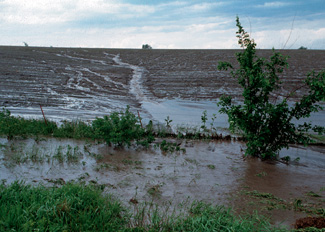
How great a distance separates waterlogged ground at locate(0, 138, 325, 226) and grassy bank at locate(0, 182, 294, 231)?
63cm

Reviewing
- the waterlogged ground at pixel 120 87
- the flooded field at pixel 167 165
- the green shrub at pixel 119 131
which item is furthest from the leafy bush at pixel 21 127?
the waterlogged ground at pixel 120 87

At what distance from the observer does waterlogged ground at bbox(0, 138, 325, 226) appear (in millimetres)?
5402

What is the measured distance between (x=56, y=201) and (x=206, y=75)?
19377 millimetres

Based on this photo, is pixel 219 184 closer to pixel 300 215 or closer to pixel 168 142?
pixel 300 215

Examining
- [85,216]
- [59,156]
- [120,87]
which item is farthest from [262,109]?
[120,87]

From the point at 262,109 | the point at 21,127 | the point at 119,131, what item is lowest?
the point at 21,127

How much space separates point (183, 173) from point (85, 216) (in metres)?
3.08

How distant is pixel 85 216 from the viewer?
4.01 metres

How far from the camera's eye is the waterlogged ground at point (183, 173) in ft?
17.7

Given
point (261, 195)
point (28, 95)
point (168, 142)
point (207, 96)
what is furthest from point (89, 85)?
point (261, 195)

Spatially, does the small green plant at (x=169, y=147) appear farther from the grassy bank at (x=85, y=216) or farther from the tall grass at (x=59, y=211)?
the tall grass at (x=59, y=211)

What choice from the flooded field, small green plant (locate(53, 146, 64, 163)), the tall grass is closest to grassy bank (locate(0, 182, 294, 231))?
the tall grass

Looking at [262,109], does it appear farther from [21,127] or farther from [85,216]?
[21,127]

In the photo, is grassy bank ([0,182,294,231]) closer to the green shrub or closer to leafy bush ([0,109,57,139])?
the green shrub
